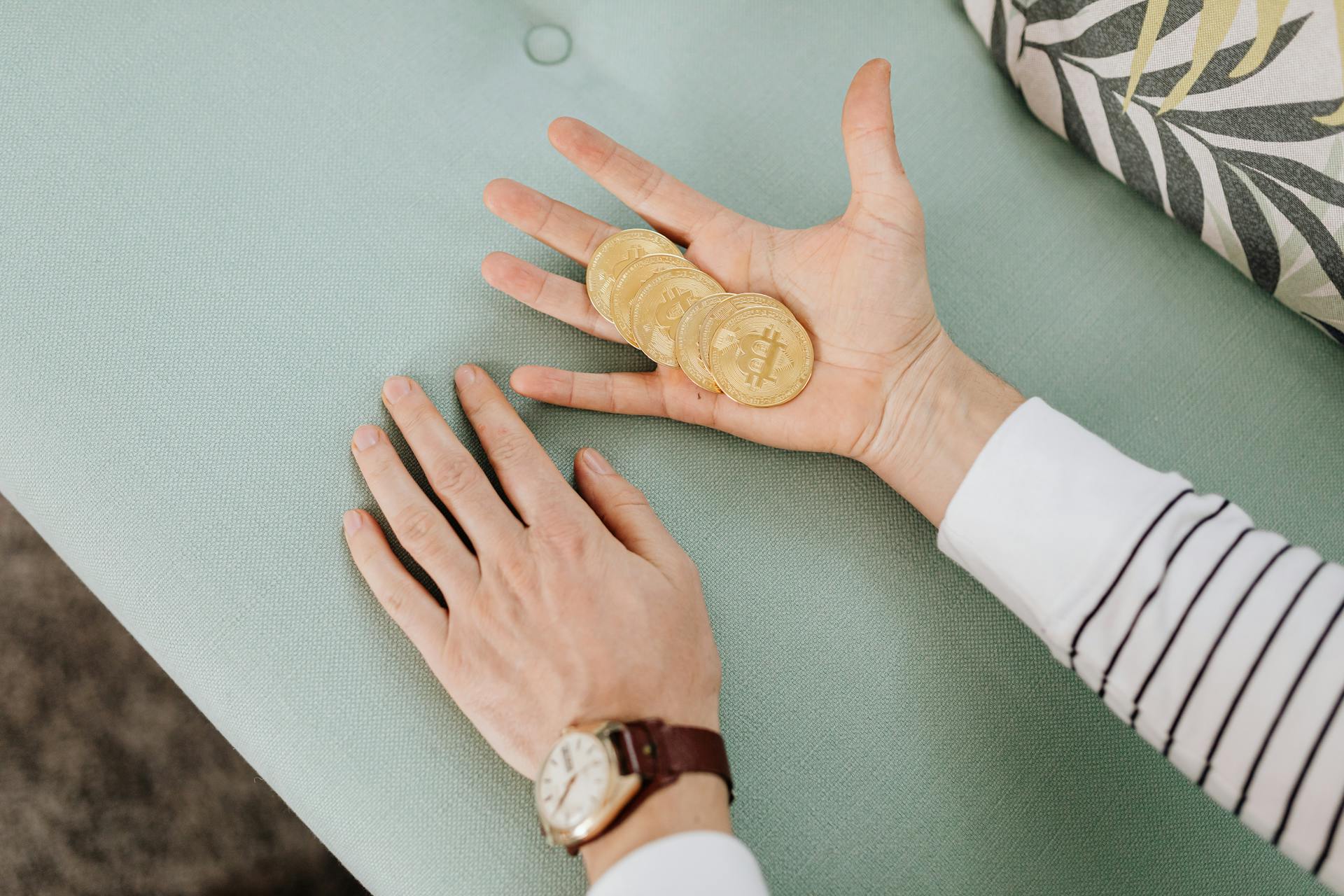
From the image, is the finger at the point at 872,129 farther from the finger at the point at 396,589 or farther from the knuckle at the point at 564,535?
the finger at the point at 396,589

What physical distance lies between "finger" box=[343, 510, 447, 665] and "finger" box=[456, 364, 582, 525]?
11cm

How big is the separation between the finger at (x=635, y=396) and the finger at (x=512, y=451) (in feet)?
0.10

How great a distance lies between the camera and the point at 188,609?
700 mm

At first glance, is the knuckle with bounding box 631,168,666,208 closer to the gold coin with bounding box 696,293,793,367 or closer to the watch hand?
the gold coin with bounding box 696,293,793,367

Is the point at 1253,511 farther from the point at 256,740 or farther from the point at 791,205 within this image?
the point at 256,740

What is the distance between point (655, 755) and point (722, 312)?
1.30 feet

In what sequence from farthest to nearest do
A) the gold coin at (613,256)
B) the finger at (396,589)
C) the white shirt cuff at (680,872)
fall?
the gold coin at (613,256) → the finger at (396,589) → the white shirt cuff at (680,872)

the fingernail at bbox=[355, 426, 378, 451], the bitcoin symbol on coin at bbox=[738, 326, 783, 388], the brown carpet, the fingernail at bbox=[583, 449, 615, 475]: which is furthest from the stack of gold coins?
the brown carpet

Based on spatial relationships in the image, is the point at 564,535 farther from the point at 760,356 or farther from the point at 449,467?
the point at 760,356

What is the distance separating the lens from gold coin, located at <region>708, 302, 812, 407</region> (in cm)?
74

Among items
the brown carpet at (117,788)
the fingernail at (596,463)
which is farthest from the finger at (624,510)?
the brown carpet at (117,788)

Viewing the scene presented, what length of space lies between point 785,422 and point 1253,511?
0.47 m

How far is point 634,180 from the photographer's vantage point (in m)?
0.82

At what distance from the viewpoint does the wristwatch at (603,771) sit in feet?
1.93
